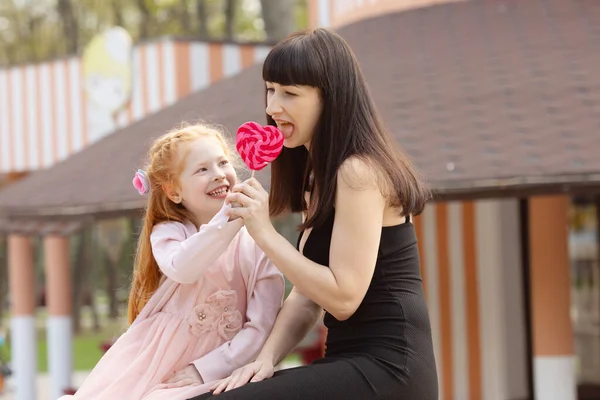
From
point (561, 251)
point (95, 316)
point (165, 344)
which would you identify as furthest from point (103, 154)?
point (95, 316)

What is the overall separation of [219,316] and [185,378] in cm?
20

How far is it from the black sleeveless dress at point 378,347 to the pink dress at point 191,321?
0.74 ft

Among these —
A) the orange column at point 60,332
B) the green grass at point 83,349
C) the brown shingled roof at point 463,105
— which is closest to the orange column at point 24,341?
the orange column at point 60,332

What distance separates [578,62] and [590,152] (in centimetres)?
139

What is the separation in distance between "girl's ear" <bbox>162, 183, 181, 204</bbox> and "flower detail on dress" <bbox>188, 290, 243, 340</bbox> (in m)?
0.30

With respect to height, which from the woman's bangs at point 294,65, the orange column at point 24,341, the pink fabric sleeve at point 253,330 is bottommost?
the orange column at point 24,341

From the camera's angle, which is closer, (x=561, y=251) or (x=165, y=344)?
(x=165, y=344)

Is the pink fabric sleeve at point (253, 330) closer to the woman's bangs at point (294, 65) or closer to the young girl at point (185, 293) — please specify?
the young girl at point (185, 293)

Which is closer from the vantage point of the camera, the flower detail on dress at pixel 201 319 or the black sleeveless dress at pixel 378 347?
the black sleeveless dress at pixel 378 347

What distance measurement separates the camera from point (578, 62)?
7191 millimetres

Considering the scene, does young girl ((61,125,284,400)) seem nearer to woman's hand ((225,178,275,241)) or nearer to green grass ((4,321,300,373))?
woman's hand ((225,178,275,241))

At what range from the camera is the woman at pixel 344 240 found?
2574mm

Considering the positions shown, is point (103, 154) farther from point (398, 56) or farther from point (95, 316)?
point (95, 316)

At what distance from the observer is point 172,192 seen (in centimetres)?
301
